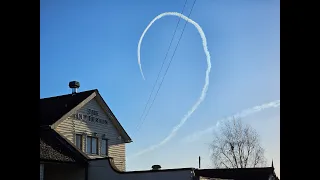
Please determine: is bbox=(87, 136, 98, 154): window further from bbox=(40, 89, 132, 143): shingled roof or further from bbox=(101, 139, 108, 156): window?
bbox=(40, 89, 132, 143): shingled roof

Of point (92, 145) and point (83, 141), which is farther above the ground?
point (83, 141)

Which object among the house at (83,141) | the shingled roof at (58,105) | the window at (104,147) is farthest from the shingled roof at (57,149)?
the window at (104,147)

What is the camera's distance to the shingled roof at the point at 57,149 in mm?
18047

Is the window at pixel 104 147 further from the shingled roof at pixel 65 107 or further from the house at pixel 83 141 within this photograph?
the shingled roof at pixel 65 107

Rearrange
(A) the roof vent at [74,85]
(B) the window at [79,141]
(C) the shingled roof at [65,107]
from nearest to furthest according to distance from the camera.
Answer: (C) the shingled roof at [65,107] → (B) the window at [79,141] → (A) the roof vent at [74,85]

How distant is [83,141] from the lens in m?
21.6

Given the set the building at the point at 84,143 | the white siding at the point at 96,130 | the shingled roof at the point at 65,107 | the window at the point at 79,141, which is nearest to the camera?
the building at the point at 84,143

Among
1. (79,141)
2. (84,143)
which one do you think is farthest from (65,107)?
(84,143)

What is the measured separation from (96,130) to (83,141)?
119cm

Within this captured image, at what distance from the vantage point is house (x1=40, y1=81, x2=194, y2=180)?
61.2ft

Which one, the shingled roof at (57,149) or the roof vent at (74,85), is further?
the roof vent at (74,85)

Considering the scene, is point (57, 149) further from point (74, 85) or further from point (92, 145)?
point (74, 85)

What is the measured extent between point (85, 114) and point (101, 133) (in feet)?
4.76
